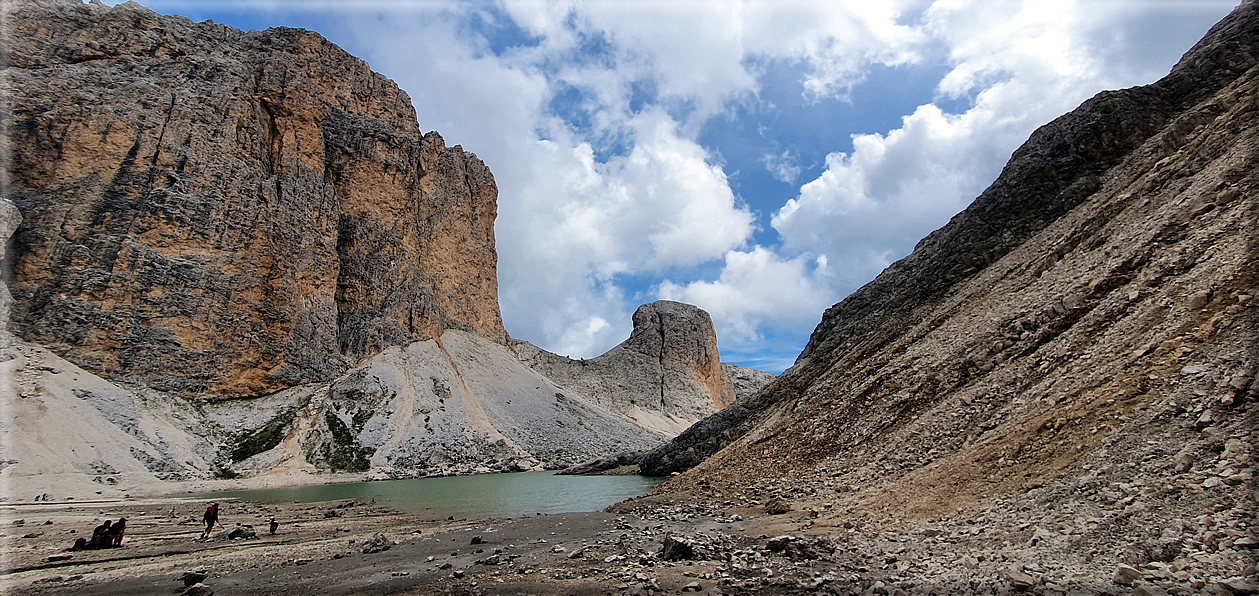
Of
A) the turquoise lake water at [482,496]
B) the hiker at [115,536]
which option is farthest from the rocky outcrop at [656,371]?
the hiker at [115,536]

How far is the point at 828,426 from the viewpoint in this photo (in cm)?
2078

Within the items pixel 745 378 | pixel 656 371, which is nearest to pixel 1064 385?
pixel 656 371

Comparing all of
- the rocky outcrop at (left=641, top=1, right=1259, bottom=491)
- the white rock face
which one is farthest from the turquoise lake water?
the white rock face

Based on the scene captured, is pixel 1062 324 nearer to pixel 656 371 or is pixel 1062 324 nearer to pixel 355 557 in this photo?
pixel 355 557

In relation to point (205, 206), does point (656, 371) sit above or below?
below

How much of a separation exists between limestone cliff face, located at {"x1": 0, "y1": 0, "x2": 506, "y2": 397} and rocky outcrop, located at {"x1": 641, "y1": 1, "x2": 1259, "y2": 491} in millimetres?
60187

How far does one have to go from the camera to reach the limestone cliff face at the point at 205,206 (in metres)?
55.5

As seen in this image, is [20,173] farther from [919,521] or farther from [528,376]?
[919,521]

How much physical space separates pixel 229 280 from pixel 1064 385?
249 ft

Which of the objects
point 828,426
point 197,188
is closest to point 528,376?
point 197,188

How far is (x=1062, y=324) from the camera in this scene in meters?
15.3

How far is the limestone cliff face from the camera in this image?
5547 centimetres

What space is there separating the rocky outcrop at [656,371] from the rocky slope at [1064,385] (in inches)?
3169

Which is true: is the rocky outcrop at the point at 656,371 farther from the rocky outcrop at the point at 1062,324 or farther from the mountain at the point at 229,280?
the rocky outcrop at the point at 1062,324
